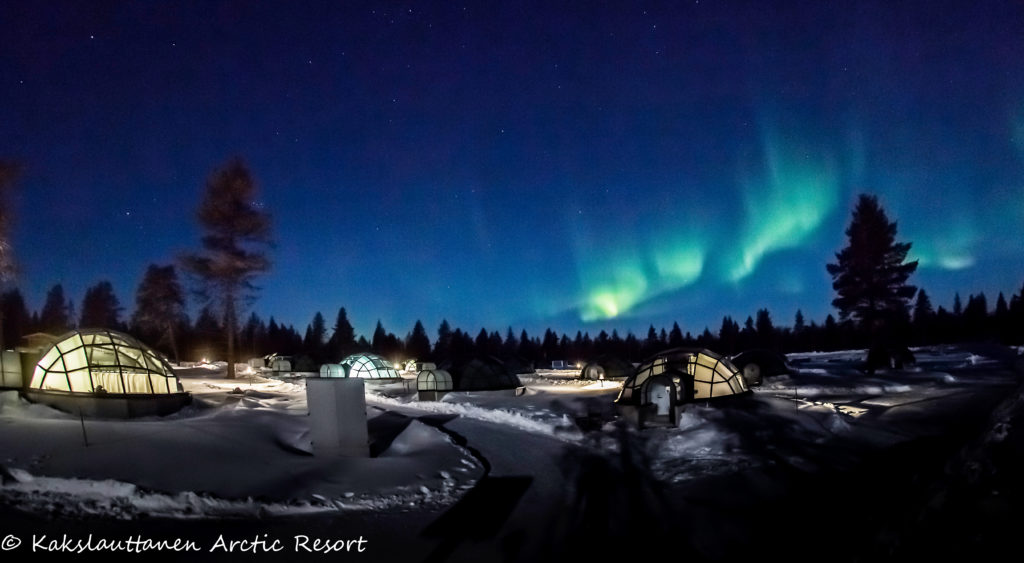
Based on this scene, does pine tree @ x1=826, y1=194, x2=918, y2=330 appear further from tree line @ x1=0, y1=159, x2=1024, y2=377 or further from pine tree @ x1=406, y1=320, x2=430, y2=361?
pine tree @ x1=406, y1=320, x2=430, y2=361

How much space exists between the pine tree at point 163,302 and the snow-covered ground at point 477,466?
38.2 meters

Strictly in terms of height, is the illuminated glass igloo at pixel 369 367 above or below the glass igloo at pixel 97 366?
below

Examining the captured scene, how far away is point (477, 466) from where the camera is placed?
13195 millimetres

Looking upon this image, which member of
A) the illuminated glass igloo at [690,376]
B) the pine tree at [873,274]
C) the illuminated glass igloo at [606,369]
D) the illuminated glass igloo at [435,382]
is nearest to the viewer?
the illuminated glass igloo at [690,376]

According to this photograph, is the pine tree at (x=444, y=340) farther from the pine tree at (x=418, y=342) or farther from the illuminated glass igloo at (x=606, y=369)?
the illuminated glass igloo at (x=606, y=369)

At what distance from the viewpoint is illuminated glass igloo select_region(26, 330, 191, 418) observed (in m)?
16.5

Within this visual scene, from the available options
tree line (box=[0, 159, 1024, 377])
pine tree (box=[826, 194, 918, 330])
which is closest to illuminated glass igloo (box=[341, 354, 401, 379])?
tree line (box=[0, 159, 1024, 377])

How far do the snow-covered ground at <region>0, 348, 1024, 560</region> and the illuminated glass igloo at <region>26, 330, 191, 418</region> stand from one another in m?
1.02

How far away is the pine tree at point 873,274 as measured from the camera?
45.4 m

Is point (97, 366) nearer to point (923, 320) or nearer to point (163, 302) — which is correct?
point (163, 302)

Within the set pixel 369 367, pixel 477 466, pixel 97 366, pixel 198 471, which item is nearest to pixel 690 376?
pixel 477 466

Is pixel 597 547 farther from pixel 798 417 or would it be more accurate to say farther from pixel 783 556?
pixel 798 417

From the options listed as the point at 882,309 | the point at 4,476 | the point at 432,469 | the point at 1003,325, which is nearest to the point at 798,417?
the point at 432,469

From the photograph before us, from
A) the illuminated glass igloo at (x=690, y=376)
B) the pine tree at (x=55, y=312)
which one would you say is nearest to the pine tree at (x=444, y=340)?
the pine tree at (x=55, y=312)
